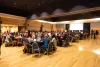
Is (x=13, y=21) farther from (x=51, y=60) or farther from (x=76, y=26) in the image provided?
(x=76, y=26)

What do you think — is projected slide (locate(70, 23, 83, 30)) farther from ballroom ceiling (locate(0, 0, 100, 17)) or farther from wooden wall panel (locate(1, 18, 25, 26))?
wooden wall panel (locate(1, 18, 25, 26))

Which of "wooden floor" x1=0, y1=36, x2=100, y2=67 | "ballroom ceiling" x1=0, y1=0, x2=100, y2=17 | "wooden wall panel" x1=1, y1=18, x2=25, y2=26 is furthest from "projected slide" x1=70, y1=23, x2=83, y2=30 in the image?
"wooden floor" x1=0, y1=36, x2=100, y2=67

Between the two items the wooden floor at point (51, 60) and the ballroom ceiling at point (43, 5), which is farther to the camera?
the ballroom ceiling at point (43, 5)

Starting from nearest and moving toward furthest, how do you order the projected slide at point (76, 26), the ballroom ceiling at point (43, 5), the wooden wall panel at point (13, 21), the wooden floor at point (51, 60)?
the wooden floor at point (51, 60)
the ballroom ceiling at point (43, 5)
the wooden wall panel at point (13, 21)
the projected slide at point (76, 26)

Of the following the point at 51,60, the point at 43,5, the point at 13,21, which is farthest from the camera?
the point at 13,21

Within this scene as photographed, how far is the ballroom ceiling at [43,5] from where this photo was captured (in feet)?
23.7

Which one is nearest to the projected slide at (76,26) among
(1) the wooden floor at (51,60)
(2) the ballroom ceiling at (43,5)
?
(2) the ballroom ceiling at (43,5)

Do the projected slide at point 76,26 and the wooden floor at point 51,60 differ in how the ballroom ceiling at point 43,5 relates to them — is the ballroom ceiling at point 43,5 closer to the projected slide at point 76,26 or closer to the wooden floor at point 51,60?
the wooden floor at point 51,60

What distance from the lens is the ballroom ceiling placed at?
7235 mm

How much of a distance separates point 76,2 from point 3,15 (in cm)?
773

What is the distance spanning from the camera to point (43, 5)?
32.4 ft

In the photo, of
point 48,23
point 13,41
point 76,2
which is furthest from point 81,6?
point 48,23

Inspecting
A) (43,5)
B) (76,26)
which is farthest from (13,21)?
(76,26)

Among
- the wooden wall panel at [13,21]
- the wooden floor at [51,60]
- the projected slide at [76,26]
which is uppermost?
the wooden wall panel at [13,21]
